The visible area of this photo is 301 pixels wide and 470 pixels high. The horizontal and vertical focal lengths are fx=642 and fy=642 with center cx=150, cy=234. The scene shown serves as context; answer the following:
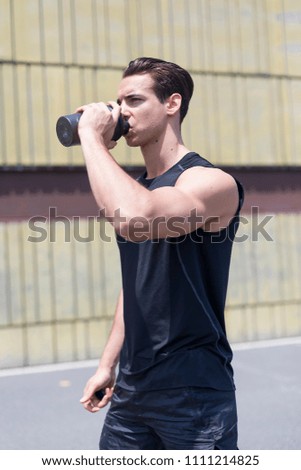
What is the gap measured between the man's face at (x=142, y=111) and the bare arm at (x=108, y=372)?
2.04 feet

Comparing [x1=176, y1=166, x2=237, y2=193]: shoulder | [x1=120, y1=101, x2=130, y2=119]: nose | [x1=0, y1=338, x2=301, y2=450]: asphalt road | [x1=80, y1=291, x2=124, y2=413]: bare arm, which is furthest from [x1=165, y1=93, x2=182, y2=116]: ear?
[x1=0, y1=338, x2=301, y2=450]: asphalt road

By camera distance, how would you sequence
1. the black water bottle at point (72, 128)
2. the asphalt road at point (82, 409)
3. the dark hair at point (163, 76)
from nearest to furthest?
the black water bottle at point (72, 128)
the dark hair at point (163, 76)
the asphalt road at point (82, 409)

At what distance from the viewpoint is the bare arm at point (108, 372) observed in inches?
97.2

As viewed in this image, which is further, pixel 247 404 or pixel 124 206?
pixel 247 404

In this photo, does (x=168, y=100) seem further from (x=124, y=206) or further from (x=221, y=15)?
(x=221, y=15)

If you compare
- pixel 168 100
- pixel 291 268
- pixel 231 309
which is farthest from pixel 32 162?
pixel 168 100

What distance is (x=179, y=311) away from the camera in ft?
6.95

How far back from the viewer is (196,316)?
6.94 ft

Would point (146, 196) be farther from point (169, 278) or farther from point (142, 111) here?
point (142, 111)

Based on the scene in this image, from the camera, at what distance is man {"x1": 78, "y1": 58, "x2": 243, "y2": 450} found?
2021 millimetres

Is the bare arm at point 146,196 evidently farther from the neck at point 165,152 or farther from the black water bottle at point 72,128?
the neck at point 165,152

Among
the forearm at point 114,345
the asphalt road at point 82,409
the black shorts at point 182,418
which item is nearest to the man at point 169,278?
the black shorts at point 182,418

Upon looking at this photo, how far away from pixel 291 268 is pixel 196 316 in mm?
6558

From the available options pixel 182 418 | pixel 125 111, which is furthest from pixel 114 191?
pixel 182 418
